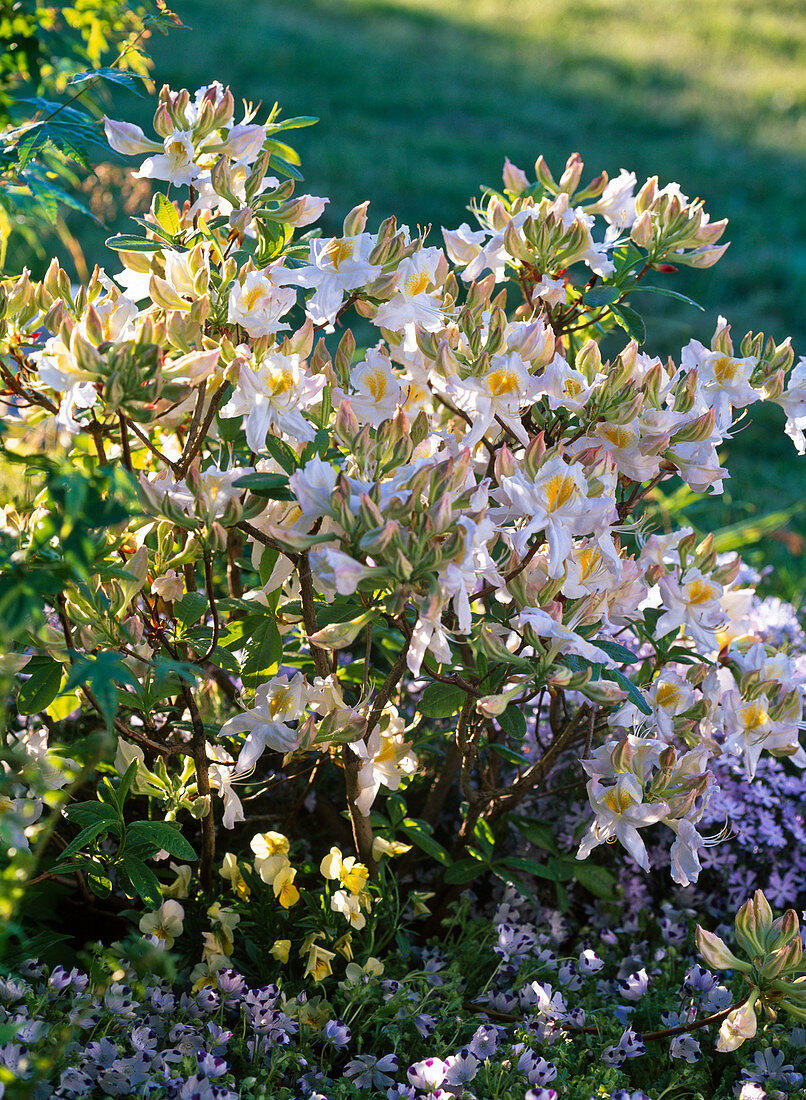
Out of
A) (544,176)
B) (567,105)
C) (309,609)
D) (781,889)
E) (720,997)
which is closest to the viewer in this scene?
(309,609)

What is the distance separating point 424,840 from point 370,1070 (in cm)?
31

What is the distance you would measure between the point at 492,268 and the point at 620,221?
8.1 inches

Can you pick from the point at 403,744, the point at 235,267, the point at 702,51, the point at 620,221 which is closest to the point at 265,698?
the point at 403,744

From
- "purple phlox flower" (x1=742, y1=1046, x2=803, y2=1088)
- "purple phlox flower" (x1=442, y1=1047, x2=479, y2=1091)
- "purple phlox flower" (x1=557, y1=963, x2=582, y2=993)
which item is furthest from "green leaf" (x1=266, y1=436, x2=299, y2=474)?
"purple phlox flower" (x1=742, y1=1046, x2=803, y2=1088)

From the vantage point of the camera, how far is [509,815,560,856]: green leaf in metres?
1.59

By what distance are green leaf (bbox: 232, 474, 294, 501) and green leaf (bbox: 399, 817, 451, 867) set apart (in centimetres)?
58

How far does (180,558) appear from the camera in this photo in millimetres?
1328

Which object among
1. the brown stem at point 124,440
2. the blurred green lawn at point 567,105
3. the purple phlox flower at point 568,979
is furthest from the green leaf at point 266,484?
the blurred green lawn at point 567,105

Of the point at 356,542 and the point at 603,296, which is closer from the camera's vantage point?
the point at 356,542

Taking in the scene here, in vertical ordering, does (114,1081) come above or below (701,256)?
below

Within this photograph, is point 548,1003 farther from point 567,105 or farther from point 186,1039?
point 567,105

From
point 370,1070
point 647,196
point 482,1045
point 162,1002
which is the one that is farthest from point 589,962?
point 647,196

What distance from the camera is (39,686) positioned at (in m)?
1.23

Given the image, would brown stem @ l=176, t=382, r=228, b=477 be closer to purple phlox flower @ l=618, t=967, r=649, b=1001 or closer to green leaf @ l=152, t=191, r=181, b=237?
green leaf @ l=152, t=191, r=181, b=237
